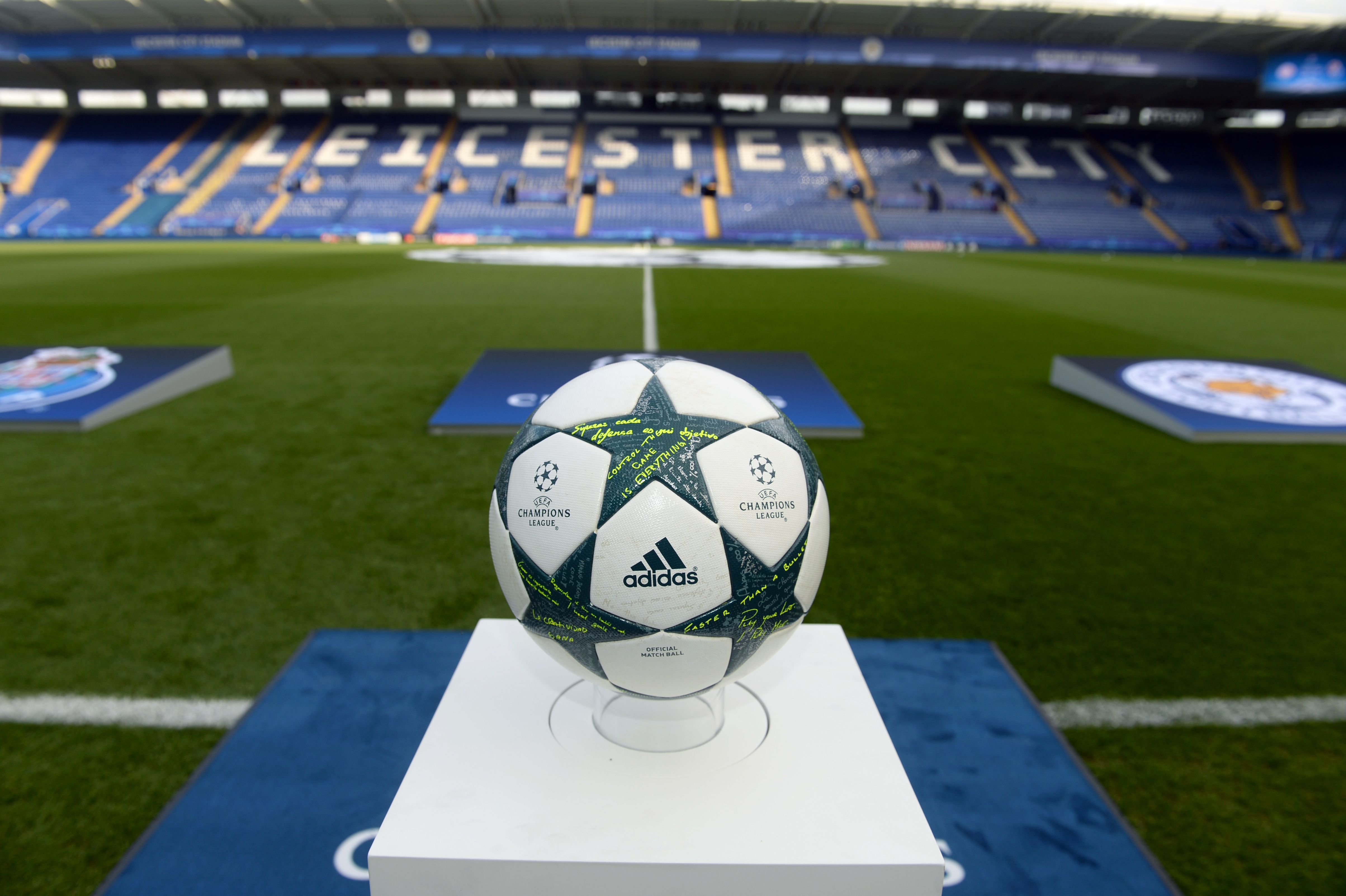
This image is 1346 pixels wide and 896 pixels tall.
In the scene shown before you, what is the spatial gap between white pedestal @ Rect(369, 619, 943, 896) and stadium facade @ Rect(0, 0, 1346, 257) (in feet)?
104

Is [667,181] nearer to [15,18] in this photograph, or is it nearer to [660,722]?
[15,18]

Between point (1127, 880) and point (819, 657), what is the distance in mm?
935

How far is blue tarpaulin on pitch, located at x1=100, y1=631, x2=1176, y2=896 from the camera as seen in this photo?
1.86 meters

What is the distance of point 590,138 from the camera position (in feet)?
126

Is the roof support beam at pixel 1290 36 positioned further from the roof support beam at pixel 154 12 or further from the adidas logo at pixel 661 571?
the roof support beam at pixel 154 12

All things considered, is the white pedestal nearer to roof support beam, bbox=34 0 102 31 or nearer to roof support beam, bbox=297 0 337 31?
roof support beam, bbox=297 0 337 31

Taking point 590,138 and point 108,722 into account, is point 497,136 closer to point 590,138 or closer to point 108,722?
point 590,138

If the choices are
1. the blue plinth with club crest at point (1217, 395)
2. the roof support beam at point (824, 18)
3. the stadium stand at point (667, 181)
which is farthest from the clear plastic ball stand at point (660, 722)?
the roof support beam at point (824, 18)

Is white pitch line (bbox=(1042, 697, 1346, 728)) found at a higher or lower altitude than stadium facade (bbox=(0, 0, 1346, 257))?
lower

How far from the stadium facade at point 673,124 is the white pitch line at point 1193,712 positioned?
31025 mm

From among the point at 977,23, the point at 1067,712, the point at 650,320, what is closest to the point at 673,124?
the point at 977,23

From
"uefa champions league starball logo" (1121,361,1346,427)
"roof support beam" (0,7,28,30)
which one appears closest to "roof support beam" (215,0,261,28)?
"roof support beam" (0,7,28,30)

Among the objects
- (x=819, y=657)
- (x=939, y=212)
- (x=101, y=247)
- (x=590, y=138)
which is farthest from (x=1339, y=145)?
(x=101, y=247)

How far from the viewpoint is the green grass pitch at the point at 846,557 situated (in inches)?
86.1
